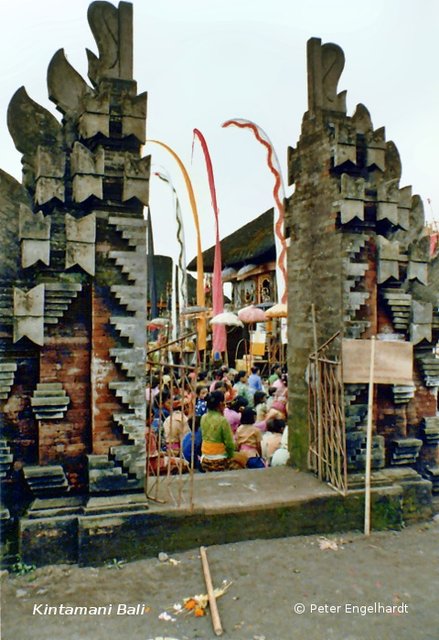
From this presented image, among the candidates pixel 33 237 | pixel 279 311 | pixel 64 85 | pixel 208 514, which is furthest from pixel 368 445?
pixel 279 311

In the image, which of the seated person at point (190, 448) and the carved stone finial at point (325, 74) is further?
the seated person at point (190, 448)

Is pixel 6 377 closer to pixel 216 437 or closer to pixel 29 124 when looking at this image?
pixel 29 124

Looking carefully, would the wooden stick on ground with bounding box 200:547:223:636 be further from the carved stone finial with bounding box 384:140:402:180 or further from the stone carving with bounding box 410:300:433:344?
the carved stone finial with bounding box 384:140:402:180

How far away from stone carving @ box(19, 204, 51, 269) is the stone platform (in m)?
2.40

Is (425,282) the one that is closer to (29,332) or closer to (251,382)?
(29,332)

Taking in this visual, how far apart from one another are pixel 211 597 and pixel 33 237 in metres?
3.72

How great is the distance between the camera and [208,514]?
5176mm

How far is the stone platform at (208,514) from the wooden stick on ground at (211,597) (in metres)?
0.31

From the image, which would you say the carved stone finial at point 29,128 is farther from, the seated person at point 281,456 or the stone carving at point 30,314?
the seated person at point 281,456

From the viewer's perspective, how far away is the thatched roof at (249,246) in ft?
65.4

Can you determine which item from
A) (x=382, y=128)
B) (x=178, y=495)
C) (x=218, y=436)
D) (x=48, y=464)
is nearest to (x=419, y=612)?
Result: (x=178, y=495)

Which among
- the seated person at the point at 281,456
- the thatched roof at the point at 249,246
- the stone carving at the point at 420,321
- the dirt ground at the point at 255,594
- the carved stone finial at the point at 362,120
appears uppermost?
the thatched roof at the point at 249,246

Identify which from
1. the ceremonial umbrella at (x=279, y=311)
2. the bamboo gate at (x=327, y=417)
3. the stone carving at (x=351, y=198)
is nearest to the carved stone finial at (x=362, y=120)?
the stone carving at (x=351, y=198)

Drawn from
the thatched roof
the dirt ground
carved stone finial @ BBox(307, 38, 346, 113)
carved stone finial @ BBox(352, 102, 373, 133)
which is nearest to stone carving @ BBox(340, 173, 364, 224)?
carved stone finial @ BBox(352, 102, 373, 133)
